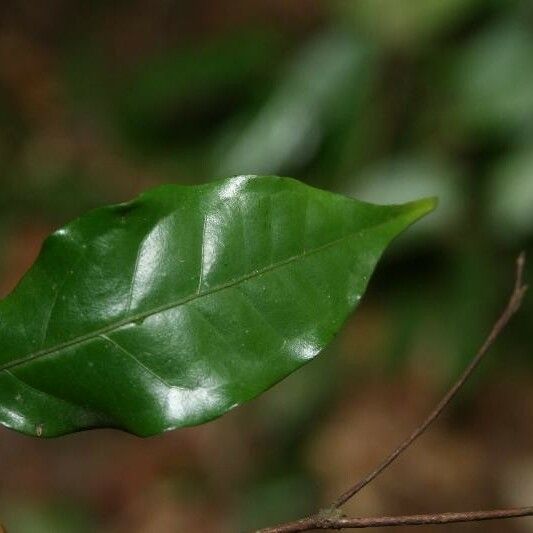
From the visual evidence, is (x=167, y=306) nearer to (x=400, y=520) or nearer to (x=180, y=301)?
(x=180, y=301)

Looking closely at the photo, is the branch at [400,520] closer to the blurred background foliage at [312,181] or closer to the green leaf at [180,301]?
the green leaf at [180,301]

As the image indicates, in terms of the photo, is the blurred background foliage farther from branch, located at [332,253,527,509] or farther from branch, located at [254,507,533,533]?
branch, located at [254,507,533,533]

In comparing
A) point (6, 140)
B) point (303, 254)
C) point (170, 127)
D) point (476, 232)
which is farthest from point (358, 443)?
point (303, 254)

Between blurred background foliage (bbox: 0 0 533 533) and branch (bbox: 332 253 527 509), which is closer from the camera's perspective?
branch (bbox: 332 253 527 509)

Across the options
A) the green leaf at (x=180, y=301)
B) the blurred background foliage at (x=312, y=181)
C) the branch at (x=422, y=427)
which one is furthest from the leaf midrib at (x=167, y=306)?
the blurred background foliage at (x=312, y=181)

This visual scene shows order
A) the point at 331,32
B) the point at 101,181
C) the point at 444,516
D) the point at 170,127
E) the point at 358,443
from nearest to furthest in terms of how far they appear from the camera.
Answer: the point at 444,516 → the point at 331,32 → the point at 170,127 → the point at 358,443 → the point at 101,181

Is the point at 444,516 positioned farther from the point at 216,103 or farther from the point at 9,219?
the point at 9,219

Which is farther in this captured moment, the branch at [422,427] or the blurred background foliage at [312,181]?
the blurred background foliage at [312,181]

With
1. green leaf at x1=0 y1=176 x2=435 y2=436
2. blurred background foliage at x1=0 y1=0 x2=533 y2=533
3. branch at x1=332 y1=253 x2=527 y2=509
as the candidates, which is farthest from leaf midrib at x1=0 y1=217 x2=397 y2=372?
blurred background foliage at x1=0 y1=0 x2=533 y2=533
